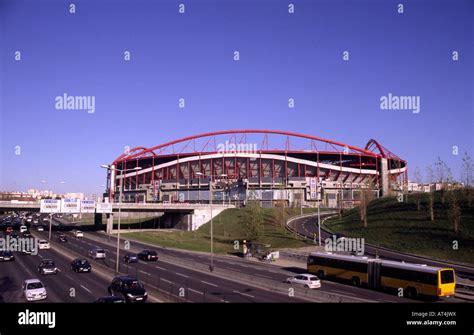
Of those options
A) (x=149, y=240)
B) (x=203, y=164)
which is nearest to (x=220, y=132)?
(x=203, y=164)

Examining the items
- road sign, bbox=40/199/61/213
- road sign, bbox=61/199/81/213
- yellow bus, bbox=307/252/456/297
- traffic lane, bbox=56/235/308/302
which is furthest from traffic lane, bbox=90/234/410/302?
road sign, bbox=40/199/61/213

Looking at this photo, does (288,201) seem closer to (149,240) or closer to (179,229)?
(179,229)

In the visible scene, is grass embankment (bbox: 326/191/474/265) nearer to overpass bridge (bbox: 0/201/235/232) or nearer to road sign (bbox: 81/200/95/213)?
overpass bridge (bbox: 0/201/235/232)

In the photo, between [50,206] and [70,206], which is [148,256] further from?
[50,206]

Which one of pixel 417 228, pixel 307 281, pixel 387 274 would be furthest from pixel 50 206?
pixel 417 228

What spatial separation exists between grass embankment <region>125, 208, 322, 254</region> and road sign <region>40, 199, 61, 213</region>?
18726 millimetres

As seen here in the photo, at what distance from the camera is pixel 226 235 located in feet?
274

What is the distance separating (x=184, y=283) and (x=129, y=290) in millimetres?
8782

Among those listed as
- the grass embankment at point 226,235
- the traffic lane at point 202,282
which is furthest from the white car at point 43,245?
the traffic lane at point 202,282

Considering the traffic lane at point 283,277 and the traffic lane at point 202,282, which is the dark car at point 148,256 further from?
the traffic lane at point 283,277

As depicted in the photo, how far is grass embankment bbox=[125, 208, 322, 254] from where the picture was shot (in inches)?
2645
